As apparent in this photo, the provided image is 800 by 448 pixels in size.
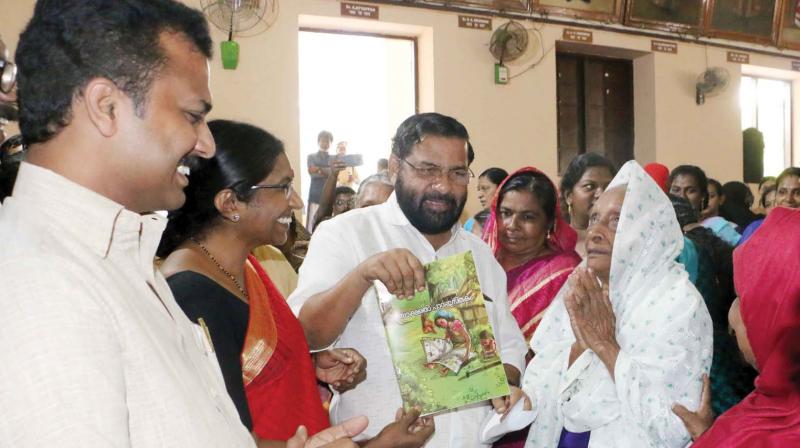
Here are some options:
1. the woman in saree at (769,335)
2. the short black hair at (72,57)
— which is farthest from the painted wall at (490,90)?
the short black hair at (72,57)

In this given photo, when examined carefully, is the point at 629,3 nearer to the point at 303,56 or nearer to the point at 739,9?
the point at 739,9

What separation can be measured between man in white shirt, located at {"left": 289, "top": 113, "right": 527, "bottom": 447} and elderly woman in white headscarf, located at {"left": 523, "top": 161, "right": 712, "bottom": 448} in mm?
184

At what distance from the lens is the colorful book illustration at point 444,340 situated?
6.16ft

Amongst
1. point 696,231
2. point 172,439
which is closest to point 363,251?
point 172,439

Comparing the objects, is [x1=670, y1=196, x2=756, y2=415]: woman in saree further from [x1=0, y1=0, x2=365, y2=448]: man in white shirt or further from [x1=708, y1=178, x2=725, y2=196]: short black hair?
[x1=708, y1=178, x2=725, y2=196]: short black hair

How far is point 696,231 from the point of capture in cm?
377

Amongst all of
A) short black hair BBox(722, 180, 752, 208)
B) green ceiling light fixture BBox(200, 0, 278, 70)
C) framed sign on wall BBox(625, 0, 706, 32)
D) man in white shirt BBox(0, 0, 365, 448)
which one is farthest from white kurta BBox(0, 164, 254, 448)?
framed sign on wall BBox(625, 0, 706, 32)

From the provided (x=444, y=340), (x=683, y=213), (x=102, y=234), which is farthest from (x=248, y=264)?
(x=683, y=213)

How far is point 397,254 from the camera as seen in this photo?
1894 mm

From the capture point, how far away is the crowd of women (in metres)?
1.72

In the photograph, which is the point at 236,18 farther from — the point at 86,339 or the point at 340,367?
→ the point at 86,339

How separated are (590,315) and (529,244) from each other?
98cm

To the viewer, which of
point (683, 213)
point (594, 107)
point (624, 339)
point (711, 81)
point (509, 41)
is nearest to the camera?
point (624, 339)

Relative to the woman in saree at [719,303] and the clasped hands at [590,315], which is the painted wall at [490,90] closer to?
the woman in saree at [719,303]
